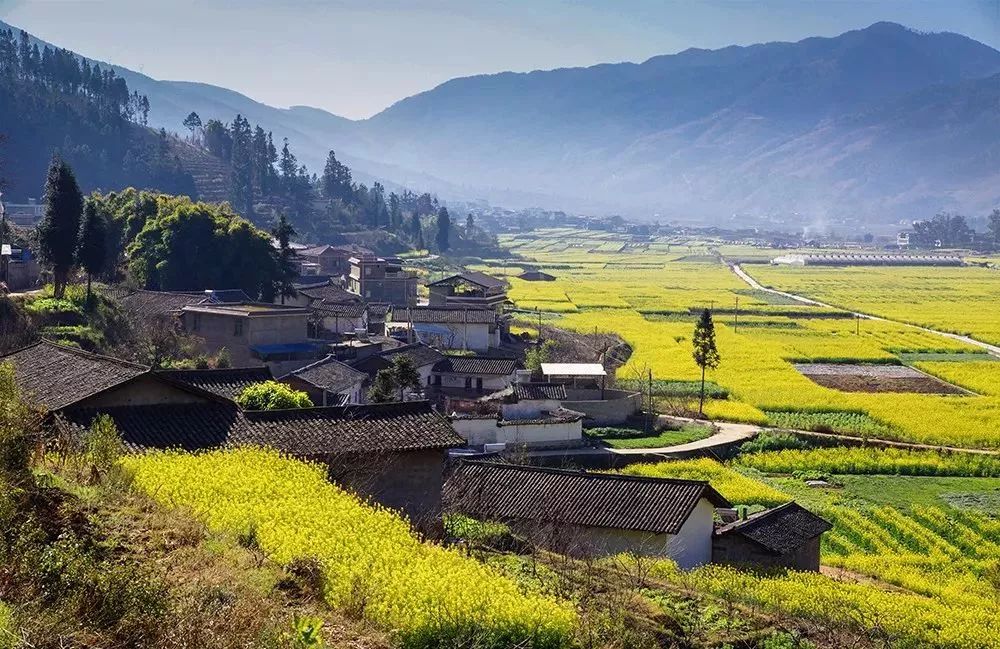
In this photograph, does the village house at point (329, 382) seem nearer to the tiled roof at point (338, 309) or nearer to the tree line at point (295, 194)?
the tiled roof at point (338, 309)

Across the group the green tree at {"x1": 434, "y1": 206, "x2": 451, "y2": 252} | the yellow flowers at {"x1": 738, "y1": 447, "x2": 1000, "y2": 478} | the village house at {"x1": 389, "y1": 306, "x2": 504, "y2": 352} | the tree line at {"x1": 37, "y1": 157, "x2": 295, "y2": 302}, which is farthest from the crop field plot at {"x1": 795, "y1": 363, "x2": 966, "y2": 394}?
the green tree at {"x1": 434, "y1": 206, "x2": 451, "y2": 252}

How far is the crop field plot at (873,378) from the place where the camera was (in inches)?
1796

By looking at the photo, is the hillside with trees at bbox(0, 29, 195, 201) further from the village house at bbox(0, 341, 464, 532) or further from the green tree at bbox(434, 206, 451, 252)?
the village house at bbox(0, 341, 464, 532)

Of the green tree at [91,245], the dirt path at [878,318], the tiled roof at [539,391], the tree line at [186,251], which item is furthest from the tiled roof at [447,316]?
the dirt path at [878,318]

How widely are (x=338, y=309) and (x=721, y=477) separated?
21510mm

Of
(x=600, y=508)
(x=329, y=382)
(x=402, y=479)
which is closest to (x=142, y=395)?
(x=402, y=479)

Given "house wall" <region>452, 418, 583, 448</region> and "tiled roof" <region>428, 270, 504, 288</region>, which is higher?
"tiled roof" <region>428, 270, 504, 288</region>

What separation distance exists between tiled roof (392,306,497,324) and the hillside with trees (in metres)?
45.7

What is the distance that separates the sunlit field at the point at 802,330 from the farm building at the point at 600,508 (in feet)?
60.3

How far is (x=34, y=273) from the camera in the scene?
41188 mm

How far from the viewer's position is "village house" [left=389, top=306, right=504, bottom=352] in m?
46.8

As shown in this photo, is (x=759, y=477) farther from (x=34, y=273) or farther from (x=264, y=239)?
(x=34, y=273)

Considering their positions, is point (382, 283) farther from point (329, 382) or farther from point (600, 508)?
point (600, 508)

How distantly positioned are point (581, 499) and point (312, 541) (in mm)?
10209
